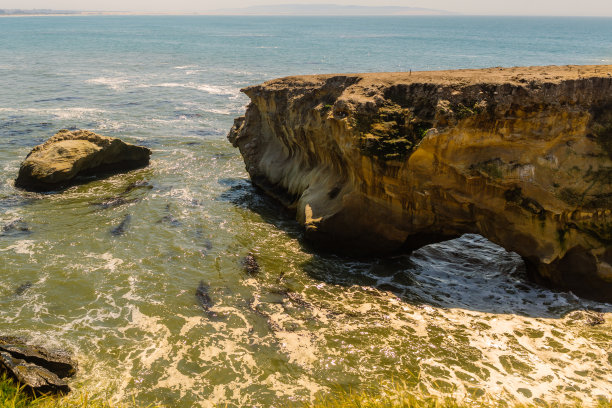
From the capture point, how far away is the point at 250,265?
1459cm

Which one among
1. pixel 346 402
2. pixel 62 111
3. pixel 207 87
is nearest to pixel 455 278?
pixel 346 402

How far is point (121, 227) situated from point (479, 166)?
1179 centimetres

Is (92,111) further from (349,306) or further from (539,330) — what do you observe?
(539,330)

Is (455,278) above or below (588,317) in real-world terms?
below

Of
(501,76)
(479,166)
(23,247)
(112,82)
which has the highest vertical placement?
(501,76)

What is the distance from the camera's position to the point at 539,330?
11516 millimetres

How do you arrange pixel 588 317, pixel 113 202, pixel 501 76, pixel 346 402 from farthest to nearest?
pixel 113 202 → pixel 501 76 → pixel 588 317 → pixel 346 402

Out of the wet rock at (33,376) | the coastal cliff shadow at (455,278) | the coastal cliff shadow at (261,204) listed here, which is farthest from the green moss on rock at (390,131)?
the wet rock at (33,376)

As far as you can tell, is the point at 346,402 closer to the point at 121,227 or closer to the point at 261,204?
the point at 121,227

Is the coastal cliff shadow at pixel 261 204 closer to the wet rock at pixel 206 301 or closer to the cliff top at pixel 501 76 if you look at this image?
the wet rock at pixel 206 301

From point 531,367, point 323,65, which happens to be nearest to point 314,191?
point 531,367

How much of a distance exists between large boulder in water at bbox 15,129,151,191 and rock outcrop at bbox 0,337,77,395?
10.8 metres

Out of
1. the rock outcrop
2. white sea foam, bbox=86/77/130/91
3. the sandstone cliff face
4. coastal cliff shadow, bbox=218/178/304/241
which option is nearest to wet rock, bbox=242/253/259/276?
coastal cliff shadow, bbox=218/178/304/241

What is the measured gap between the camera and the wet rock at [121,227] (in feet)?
53.9
